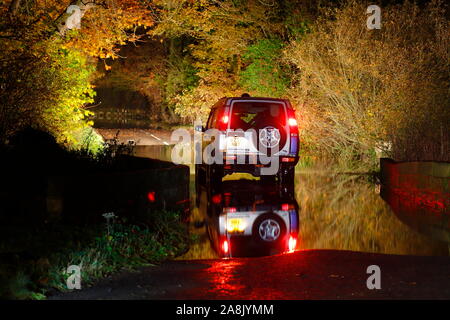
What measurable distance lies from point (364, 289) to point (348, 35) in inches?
574

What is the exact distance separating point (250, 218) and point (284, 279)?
4191mm

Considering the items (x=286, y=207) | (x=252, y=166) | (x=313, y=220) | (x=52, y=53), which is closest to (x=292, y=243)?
(x=313, y=220)

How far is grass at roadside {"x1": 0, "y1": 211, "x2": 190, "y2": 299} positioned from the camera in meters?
6.93

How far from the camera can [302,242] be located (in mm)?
9789

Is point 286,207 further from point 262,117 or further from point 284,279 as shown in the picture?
point 284,279

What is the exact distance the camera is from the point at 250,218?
37.9 ft

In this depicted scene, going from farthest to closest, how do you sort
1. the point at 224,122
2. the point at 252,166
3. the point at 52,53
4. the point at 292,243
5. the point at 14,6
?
the point at 52,53, the point at 14,6, the point at 252,166, the point at 224,122, the point at 292,243

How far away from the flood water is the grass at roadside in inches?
19.9

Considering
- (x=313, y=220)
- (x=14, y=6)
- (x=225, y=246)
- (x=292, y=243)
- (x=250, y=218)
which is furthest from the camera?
(x=14, y=6)

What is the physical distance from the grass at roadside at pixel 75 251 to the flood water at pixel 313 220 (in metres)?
0.51

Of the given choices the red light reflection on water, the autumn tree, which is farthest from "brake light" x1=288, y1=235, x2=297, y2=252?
the autumn tree

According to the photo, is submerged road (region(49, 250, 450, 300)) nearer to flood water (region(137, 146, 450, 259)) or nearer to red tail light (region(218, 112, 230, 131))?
flood water (region(137, 146, 450, 259))
